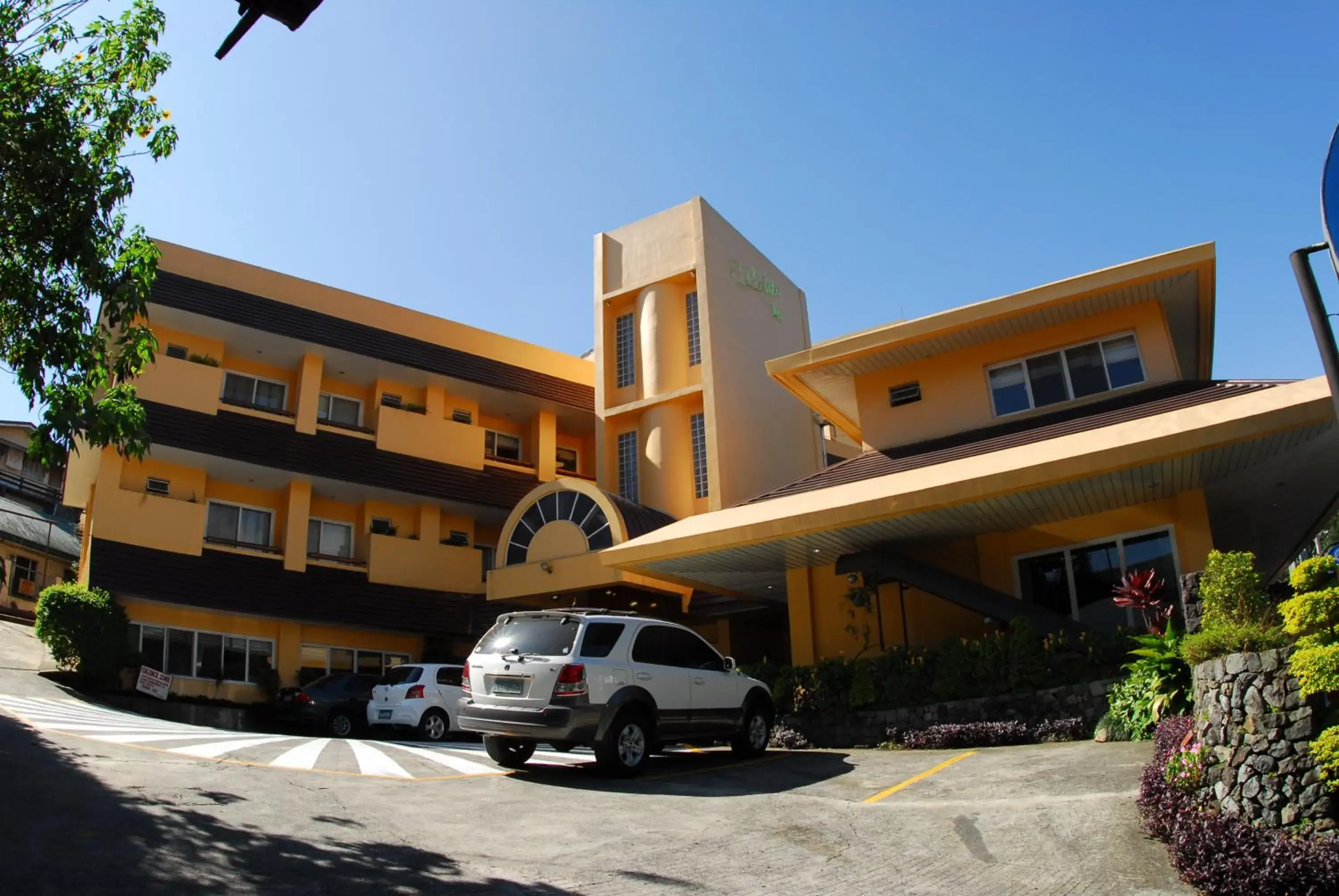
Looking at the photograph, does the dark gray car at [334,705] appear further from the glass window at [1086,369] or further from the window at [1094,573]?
the glass window at [1086,369]

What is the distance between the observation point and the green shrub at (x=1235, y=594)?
31.3 feet

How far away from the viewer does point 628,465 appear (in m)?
29.3

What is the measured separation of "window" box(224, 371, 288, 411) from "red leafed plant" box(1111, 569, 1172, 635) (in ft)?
71.8

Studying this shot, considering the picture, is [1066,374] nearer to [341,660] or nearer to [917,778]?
[917,778]

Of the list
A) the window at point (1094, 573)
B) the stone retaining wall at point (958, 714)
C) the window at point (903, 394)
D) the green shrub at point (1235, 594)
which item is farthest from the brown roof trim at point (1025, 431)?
the green shrub at point (1235, 594)

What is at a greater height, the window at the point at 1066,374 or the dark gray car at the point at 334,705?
the window at the point at 1066,374

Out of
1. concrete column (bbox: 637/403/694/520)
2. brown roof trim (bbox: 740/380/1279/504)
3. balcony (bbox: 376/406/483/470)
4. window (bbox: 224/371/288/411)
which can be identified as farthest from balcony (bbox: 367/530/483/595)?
brown roof trim (bbox: 740/380/1279/504)

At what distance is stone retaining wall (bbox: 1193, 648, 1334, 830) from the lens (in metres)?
7.67

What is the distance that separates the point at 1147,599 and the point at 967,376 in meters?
6.83

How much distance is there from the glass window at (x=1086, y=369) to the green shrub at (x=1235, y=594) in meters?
9.06

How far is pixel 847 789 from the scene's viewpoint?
444 inches

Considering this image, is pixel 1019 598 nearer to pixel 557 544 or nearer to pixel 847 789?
pixel 847 789

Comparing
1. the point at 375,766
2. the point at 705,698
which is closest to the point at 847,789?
the point at 705,698

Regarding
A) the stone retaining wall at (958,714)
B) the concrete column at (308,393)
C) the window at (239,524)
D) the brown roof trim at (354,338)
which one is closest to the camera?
the stone retaining wall at (958,714)
